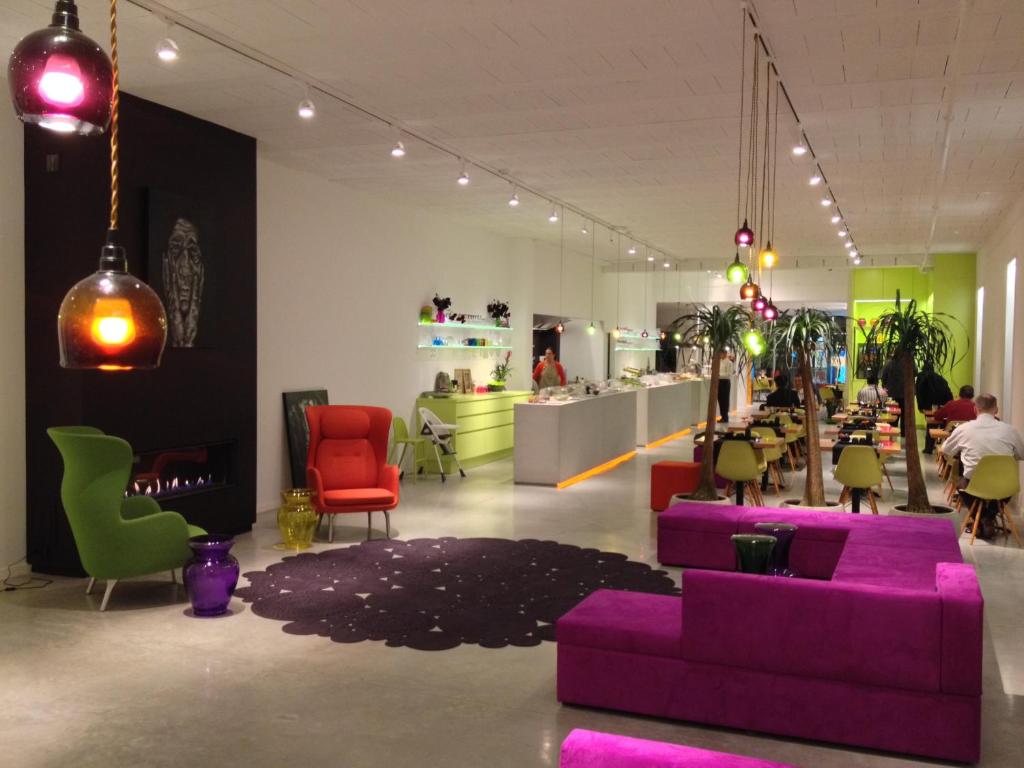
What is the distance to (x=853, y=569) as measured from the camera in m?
5.23

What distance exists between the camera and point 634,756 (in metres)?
2.18

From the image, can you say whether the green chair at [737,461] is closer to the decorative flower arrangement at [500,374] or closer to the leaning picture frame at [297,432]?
the leaning picture frame at [297,432]

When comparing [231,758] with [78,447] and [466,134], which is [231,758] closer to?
[78,447]

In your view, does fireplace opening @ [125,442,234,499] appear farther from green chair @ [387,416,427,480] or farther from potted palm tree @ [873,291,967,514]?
potted palm tree @ [873,291,967,514]

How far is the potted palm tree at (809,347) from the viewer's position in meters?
7.98

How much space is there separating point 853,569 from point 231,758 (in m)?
3.41

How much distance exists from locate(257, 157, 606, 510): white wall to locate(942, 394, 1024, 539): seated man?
6.73 m

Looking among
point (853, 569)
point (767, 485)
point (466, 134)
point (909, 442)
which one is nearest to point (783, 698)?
point (853, 569)

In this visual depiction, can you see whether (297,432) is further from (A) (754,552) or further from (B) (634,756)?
(B) (634,756)

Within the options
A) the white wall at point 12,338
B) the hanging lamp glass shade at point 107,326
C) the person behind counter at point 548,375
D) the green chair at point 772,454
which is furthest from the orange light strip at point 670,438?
the hanging lamp glass shade at point 107,326

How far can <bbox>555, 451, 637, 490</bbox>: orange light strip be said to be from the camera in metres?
12.0

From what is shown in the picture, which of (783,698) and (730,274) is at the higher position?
(730,274)

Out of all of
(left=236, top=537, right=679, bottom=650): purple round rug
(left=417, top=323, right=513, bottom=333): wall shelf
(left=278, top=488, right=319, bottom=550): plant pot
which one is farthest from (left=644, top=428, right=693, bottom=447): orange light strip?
(left=278, top=488, right=319, bottom=550): plant pot

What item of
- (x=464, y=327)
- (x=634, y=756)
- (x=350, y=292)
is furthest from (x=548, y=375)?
(x=634, y=756)
